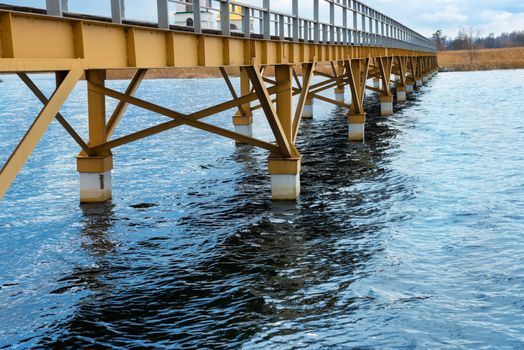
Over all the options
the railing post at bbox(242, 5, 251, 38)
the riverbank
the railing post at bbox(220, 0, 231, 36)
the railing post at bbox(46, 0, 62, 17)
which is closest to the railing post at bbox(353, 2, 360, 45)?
the railing post at bbox(242, 5, 251, 38)

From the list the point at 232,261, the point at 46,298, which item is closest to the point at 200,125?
the point at 232,261

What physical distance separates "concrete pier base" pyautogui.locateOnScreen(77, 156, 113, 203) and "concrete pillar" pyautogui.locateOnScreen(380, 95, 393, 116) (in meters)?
24.6

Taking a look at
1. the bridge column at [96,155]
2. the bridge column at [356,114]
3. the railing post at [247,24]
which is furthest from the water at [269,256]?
the railing post at [247,24]

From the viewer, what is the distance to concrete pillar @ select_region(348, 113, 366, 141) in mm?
28297

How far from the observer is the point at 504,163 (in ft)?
74.6

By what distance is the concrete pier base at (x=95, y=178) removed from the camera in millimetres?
16391

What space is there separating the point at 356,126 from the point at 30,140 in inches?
881

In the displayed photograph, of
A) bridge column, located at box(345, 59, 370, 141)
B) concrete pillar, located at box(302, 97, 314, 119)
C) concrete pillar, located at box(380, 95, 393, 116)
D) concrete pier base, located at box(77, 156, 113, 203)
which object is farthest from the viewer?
concrete pillar, located at box(302, 97, 314, 119)

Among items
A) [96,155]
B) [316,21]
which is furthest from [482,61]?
[96,155]

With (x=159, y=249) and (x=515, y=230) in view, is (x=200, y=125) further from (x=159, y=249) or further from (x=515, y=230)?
(x=515, y=230)

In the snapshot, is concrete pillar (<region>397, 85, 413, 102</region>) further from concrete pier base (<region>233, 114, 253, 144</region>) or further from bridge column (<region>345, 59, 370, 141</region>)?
concrete pier base (<region>233, 114, 253, 144</region>)

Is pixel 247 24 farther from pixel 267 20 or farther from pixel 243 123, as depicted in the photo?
pixel 243 123

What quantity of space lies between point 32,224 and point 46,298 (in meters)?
5.33

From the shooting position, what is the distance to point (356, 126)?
28516 mm
